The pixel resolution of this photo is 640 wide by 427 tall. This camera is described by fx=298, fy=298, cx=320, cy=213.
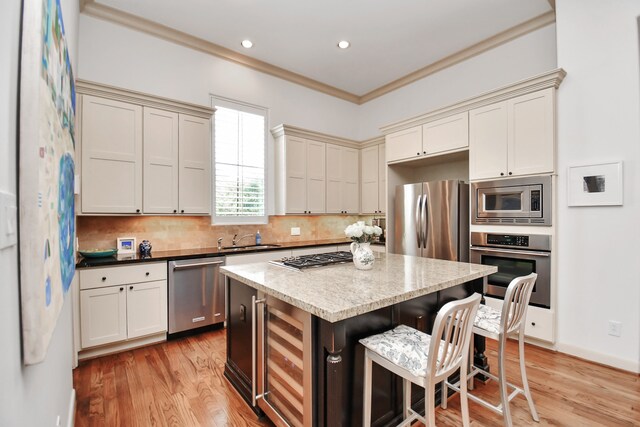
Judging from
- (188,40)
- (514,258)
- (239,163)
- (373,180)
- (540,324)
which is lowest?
(540,324)

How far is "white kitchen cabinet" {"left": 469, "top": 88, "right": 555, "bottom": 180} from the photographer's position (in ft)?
9.73

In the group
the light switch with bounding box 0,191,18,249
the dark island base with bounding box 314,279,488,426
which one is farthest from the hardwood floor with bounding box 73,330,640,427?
the light switch with bounding box 0,191,18,249

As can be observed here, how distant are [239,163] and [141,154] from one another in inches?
52.8

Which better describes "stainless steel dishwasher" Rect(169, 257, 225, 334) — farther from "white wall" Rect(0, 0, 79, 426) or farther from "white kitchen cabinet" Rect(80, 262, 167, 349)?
"white wall" Rect(0, 0, 79, 426)

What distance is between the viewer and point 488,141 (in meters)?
3.39

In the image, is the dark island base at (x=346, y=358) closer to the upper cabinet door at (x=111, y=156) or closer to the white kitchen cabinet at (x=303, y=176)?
the upper cabinet door at (x=111, y=156)

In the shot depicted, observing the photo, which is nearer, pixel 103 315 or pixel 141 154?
pixel 103 315

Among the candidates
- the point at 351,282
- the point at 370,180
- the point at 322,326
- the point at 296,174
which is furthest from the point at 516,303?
the point at 370,180

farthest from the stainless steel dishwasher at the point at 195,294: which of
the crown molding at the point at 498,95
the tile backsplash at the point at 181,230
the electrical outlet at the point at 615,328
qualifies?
the electrical outlet at the point at 615,328

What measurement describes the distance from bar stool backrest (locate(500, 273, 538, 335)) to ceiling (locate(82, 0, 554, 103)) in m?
3.04

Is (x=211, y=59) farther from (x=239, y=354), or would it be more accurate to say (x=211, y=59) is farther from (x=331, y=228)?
(x=239, y=354)

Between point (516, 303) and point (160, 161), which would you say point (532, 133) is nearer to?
point (516, 303)

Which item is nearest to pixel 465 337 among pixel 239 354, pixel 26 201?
pixel 239 354

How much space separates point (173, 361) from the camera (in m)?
2.76
